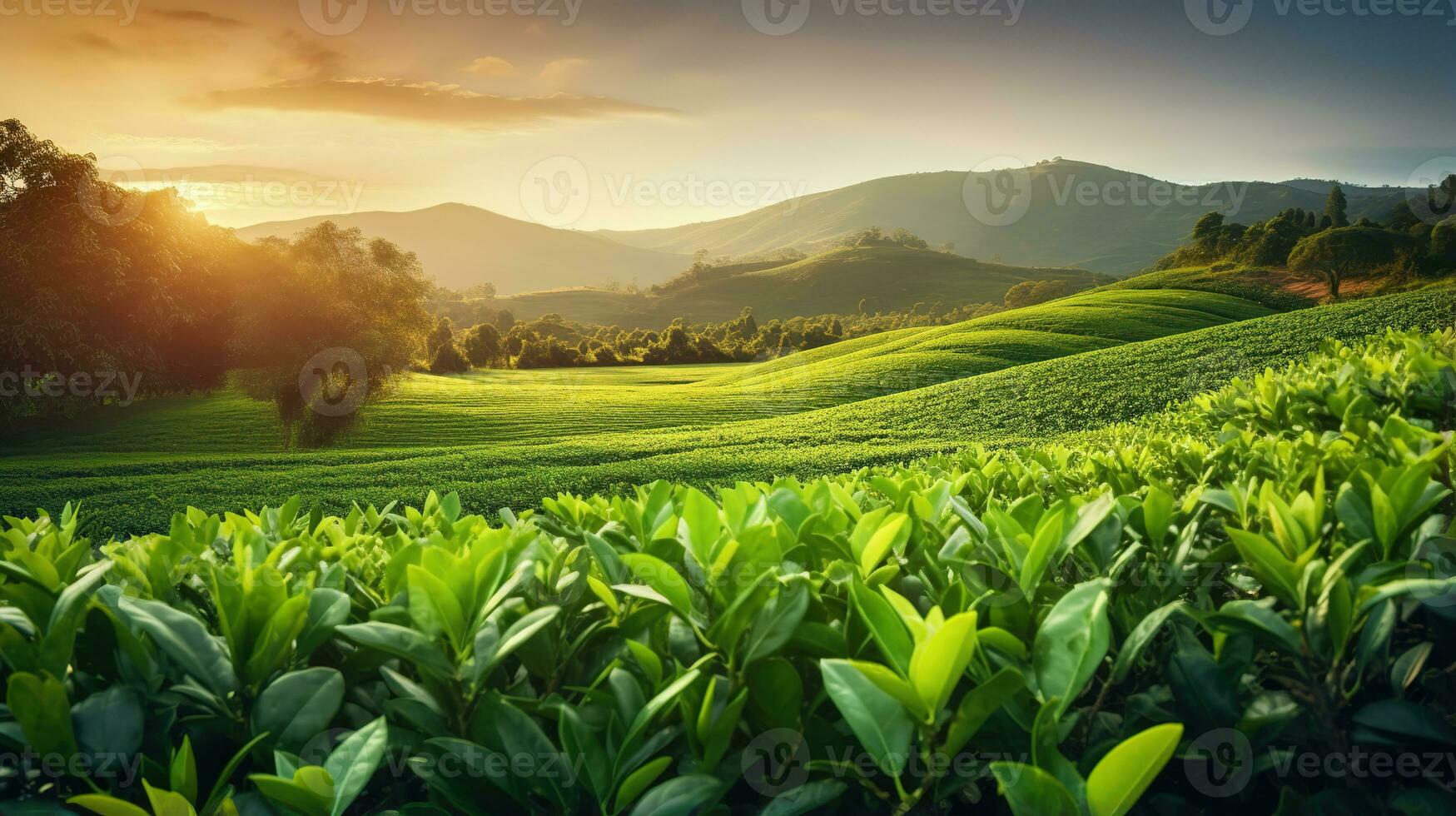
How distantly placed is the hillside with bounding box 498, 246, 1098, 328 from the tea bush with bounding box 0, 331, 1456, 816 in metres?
109

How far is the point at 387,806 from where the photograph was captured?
100 centimetres

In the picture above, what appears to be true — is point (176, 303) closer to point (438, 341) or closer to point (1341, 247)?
point (438, 341)

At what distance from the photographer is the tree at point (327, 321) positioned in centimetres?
2005

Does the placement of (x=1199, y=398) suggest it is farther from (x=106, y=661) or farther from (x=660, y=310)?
(x=660, y=310)

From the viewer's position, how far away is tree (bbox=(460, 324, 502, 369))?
1753 inches

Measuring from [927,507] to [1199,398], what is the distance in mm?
3497

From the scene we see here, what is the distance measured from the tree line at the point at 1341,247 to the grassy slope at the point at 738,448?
20.3 m

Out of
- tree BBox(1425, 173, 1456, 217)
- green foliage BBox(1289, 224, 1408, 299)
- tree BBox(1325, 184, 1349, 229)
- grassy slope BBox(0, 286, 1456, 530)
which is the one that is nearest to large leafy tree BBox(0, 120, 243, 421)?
grassy slope BBox(0, 286, 1456, 530)

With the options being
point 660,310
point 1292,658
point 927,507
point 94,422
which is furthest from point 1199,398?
point 660,310

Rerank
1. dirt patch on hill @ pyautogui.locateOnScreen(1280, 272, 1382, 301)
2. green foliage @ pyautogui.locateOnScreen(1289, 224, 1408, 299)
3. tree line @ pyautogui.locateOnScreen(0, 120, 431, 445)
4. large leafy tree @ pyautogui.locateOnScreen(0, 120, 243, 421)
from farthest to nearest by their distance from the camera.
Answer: green foliage @ pyautogui.locateOnScreen(1289, 224, 1408, 299) < dirt patch on hill @ pyautogui.locateOnScreen(1280, 272, 1382, 301) < tree line @ pyautogui.locateOnScreen(0, 120, 431, 445) < large leafy tree @ pyautogui.locateOnScreen(0, 120, 243, 421)

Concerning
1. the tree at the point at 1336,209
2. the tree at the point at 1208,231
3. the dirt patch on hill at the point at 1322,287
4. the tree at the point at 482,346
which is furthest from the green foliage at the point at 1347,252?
the tree at the point at 482,346

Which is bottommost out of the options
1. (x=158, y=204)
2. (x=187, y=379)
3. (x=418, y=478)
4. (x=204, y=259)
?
(x=418, y=478)

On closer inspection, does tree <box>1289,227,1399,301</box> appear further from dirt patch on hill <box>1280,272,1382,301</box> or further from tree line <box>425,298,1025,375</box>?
tree line <box>425,298,1025,375</box>

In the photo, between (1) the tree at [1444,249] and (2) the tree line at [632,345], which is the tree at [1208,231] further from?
(2) the tree line at [632,345]
